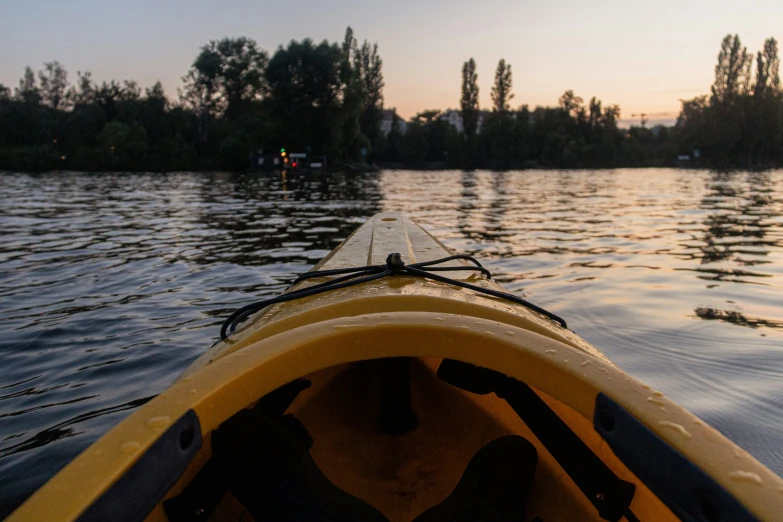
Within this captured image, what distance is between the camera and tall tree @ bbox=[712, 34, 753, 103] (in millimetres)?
60562

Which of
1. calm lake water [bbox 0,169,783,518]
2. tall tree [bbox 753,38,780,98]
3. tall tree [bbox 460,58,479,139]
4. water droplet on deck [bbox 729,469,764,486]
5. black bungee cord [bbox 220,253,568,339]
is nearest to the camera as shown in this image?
water droplet on deck [bbox 729,469,764,486]

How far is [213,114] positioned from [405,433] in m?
60.3

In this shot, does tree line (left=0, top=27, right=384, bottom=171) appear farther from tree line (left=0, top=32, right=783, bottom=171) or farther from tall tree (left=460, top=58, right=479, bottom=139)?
tall tree (left=460, top=58, right=479, bottom=139)

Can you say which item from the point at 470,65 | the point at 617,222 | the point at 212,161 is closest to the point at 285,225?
the point at 617,222

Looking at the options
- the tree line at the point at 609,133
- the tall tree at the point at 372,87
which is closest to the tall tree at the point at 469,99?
the tree line at the point at 609,133

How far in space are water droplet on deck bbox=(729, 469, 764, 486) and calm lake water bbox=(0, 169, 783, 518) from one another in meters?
1.81

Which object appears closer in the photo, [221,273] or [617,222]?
[221,273]

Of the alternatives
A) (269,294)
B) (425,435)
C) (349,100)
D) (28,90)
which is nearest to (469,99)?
(349,100)

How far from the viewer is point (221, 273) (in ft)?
20.0

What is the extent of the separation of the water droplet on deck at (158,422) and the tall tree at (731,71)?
72065mm

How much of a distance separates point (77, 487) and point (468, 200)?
1690 centimetres

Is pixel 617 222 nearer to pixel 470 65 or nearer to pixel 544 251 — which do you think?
pixel 544 251

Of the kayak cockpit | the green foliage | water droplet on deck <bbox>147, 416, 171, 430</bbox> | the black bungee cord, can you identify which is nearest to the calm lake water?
the black bungee cord

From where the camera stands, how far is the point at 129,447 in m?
0.98
